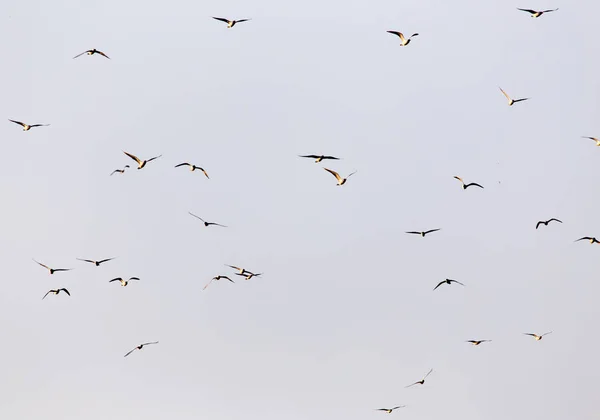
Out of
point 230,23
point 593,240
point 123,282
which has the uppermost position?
point 230,23

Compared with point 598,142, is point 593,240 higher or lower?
lower

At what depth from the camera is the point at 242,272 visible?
3834 inches

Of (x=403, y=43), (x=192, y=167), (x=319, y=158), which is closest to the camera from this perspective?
→ (x=319, y=158)

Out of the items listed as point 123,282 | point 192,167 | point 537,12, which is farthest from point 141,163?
point 537,12

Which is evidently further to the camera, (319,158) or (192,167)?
(192,167)

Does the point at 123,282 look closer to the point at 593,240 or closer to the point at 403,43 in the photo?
the point at 403,43

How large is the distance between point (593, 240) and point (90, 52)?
4461 centimetres

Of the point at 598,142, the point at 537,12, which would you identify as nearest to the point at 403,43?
the point at 537,12

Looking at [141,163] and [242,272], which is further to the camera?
[242,272]

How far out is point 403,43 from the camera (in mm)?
86250

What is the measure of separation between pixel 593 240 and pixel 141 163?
38.2 metres

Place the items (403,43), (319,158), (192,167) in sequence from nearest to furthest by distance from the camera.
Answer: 1. (319,158)
2. (403,43)
3. (192,167)

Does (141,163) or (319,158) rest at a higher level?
(319,158)

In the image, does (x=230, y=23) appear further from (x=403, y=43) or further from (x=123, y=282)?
(x=123, y=282)
